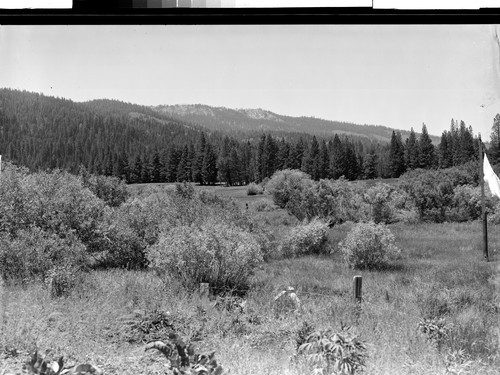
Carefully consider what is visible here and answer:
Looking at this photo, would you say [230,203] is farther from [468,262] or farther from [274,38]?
[468,262]

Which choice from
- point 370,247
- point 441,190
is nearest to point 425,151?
point 441,190

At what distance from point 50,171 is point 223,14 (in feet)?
4.36

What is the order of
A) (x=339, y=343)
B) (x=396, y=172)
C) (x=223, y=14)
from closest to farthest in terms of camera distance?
(x=223, y=14)
(x=339, y=343)
(x=396, y=172)

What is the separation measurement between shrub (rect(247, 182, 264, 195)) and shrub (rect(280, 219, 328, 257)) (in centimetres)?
28

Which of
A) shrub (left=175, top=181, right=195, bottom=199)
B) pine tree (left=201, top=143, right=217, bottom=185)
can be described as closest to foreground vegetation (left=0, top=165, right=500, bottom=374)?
shrub (left=175, top=181, right=195, bottom=199)

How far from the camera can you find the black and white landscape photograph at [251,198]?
261 cm

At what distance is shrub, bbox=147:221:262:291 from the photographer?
113 inches

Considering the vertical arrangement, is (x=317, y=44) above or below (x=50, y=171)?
above

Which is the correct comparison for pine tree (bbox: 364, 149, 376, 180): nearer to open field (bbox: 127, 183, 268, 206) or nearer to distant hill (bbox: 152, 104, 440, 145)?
distant hill (bbox: 152, 104, 440, 145)

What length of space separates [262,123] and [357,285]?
1.00 metres

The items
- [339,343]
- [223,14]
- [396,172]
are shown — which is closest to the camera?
[223,14]

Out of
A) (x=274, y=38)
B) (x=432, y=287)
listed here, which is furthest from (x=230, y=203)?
(x=432, y=287)

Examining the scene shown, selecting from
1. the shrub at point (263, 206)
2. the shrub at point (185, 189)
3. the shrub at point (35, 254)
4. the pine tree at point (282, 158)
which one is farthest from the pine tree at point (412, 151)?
the shrub at point (35, 254)

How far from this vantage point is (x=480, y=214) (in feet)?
9.00
